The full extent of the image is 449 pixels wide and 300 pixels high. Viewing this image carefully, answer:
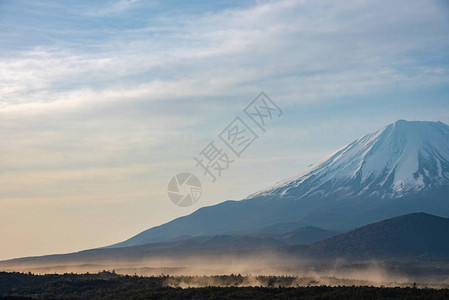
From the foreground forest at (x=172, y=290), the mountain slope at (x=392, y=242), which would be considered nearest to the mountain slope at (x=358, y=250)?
the mountain slope at (x=392, y=242)

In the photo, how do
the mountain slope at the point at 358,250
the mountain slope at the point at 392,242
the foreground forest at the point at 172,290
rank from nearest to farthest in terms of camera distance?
the foreground forest at the point at 172,290 < the mountain slope at the point at 358,250 < the mountain slope at the point at 392,242

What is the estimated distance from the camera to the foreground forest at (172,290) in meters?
50.5

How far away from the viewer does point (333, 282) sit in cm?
6638

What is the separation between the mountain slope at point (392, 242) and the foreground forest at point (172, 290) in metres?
85.0

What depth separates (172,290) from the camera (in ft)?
184

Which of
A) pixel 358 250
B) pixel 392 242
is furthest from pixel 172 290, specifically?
pixel 392 242

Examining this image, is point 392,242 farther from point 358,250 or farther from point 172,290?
point 172,290

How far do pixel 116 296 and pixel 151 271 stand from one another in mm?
44254

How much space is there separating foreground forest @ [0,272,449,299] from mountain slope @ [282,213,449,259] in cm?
8499

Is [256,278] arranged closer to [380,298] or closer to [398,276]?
[380,298]

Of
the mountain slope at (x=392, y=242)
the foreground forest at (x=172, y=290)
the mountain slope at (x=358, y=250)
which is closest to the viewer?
the foreground forest at (x=172, y=290)

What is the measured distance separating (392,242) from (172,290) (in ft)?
348

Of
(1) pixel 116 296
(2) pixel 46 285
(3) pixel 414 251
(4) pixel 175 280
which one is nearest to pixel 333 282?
(4) pixel 175 280

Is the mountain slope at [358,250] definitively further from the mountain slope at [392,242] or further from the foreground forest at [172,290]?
the foreground forest at [172,290]
